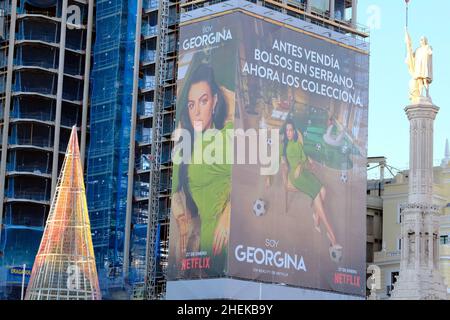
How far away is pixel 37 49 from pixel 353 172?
2623 centimetres

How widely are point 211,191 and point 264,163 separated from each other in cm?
386

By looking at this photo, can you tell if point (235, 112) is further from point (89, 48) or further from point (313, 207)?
point (89, 48)

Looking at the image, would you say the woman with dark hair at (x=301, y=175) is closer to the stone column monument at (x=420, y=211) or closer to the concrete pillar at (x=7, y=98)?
the stone column monument at (x=420, y=211)

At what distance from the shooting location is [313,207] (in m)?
76.4

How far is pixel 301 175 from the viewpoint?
76.2m

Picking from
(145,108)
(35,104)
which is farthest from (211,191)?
(35,104)

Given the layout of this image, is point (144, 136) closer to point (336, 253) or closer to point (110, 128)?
point (110, 128)

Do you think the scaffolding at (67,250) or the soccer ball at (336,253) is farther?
the soccer ball at (336,253)

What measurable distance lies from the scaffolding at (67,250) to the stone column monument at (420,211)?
1764 cm

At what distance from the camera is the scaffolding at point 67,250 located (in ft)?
208

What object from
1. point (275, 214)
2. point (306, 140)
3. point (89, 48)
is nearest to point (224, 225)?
point (275, 214)

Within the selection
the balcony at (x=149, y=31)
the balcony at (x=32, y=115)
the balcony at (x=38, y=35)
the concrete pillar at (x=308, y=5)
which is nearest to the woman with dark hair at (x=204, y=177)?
the balcony at (x=149, y=31)

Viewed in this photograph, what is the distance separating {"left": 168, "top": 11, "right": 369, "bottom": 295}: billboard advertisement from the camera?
72.7m

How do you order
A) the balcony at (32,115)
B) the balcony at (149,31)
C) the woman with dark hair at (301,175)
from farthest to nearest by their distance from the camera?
the balcony at (32,115) → the balcony at (149,31) → the woman with dark hair at (301,175)
